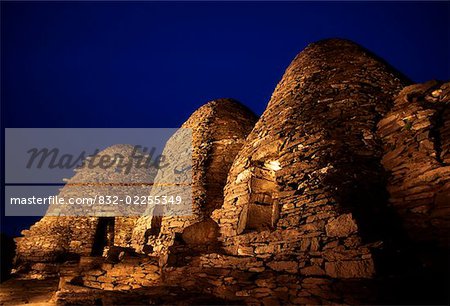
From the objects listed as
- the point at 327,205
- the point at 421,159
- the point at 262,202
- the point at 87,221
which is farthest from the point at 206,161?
the point at 87,221

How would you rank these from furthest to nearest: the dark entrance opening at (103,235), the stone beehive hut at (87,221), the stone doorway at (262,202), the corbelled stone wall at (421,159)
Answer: the dark entrance opening at (103,235)
the stone beehive hut at (87,221)
the stone doorway at (262,202)
the corbelled stone wall at (421,159)

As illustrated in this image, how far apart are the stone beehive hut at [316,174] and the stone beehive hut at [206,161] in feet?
11.9

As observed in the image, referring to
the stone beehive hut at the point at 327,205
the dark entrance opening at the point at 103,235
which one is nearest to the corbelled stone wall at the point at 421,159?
the stone beehive hut at the point at 327,205

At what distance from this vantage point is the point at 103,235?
19.1 m

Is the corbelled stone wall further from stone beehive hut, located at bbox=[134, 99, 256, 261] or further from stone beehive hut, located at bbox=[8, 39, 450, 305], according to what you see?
stone beehive hut, located at bbox=[134, 99, 256, 261]

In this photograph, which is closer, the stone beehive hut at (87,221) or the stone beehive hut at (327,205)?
the stone beehive hut at (327,205)

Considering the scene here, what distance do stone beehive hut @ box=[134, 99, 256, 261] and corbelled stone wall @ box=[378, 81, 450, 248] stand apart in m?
6.84

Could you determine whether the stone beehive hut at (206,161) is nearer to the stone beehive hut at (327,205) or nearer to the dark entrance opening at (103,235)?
the stone beehive hut at (327,205)

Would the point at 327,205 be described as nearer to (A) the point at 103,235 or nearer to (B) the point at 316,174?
(B) the point at 316,174

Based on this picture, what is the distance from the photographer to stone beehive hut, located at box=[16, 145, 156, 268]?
1739 cm

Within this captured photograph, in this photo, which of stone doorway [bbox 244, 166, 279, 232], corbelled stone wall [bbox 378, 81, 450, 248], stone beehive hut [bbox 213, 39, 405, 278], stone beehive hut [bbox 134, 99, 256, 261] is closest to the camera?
stone beehive hut [bbox 213, 39, 405, 278]

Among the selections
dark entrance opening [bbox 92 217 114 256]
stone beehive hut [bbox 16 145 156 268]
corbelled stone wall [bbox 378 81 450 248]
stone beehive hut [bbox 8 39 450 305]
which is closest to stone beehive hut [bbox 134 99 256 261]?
stone beehive hut [bbox 8 39 450 305]

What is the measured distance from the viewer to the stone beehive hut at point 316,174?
5.52 metres

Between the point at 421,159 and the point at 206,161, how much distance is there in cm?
847
